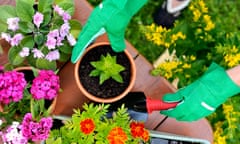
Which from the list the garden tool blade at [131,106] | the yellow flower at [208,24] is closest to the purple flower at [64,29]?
the garden tool blade at [131,106]

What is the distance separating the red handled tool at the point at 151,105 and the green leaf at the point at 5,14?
16.3 inches

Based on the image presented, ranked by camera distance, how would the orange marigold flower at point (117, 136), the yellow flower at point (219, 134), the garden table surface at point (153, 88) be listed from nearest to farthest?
the orange marigold flower at point (117, 136), the garden table surface at point (153, 88), the yellow flower at point (219, 134)

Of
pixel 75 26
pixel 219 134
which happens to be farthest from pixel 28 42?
pixel 219 134

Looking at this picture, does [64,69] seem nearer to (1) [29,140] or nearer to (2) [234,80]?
(1) [29,140]

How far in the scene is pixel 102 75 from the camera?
1.25 meters

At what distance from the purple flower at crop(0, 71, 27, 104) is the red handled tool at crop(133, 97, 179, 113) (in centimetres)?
33

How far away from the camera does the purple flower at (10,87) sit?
112 centimetres

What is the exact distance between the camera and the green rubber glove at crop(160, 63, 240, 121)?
1174 mm

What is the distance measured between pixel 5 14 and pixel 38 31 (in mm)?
102

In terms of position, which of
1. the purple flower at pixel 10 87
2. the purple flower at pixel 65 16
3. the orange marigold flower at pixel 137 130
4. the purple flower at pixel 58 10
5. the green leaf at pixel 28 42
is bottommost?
the orange marigold flower at pixel 137 130

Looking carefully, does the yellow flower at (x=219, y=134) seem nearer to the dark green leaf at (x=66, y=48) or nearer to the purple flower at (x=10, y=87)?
the dark green leaf at (x=66, y=48)

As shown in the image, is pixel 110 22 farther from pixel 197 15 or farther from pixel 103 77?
pixel 197 15

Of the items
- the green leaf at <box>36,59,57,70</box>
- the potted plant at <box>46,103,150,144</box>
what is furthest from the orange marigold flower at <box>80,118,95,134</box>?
the green leaf at <box>36,59,57,70</box>

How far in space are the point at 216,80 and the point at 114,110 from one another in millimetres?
289
